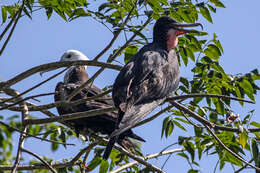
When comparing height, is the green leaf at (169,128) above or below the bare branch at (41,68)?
below

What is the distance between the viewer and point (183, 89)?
3545mm

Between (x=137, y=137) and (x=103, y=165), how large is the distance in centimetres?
46

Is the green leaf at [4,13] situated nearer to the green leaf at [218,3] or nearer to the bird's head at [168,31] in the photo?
the bird's head at [168,31]

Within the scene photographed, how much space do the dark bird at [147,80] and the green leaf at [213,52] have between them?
338 millimetres

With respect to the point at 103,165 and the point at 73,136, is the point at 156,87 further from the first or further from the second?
the point at 73,136

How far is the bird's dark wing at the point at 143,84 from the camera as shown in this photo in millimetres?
3146

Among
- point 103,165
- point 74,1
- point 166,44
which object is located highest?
point 74,1

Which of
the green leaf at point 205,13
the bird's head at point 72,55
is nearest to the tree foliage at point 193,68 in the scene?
the green leaf at point 205,13

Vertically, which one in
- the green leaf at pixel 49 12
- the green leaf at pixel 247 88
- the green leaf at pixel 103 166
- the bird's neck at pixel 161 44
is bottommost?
the green leaf at pixel 103 166

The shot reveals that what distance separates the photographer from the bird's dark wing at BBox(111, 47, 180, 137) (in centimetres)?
315

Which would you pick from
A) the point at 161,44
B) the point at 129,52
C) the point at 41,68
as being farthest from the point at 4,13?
the point at 161,44

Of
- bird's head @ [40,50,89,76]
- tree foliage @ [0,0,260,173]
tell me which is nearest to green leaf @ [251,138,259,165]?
tree foliage @ [0,0,260,173]

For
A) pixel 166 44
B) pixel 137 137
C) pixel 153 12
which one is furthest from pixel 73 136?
pixel 153 12

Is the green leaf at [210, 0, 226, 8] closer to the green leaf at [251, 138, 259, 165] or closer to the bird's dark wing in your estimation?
the bird's dark wing
